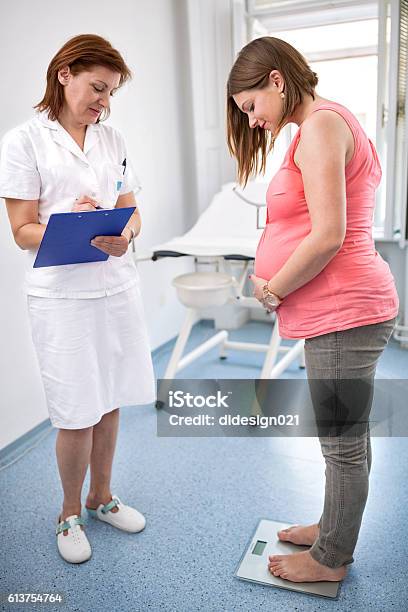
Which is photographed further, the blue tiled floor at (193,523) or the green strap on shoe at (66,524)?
the green strap on shoe at (66,524)

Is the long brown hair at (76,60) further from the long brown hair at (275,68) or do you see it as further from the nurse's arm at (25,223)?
the long brown hair at (275,68)

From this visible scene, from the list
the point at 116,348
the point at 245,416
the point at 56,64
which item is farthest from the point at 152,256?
the point at 56,64

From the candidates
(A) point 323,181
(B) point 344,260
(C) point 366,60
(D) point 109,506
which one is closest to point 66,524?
(D) point 109,506

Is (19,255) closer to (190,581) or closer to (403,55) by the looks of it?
(190,581)

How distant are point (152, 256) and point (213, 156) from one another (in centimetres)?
125

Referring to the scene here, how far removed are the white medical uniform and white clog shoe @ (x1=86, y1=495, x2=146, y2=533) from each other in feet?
1.19

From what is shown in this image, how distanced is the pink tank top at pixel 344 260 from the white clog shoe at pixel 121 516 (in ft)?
2.99

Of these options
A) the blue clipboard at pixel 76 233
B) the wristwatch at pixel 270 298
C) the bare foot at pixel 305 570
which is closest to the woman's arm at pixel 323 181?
the wristwatch at pixel 270 298

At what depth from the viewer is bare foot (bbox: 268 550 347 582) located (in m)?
1.53

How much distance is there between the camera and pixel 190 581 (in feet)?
5.25

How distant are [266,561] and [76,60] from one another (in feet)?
4.71

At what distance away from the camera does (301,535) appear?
168 centimetres

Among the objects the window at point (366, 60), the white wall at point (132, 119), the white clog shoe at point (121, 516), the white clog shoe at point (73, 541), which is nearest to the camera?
the white clog shoe at point (73, 541)

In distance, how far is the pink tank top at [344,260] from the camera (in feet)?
4.05
